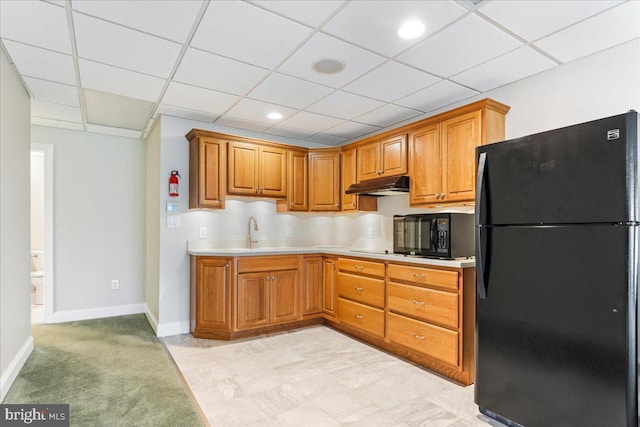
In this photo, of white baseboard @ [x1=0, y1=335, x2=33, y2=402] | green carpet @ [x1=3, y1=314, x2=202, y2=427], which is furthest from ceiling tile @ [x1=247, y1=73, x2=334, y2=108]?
white baseboard @ [x1=0, y1=335, x2=33, y2=402]

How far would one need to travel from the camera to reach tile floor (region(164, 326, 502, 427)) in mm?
2211

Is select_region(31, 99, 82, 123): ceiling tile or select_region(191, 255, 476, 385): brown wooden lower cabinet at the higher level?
select_region(31, 99, 82, 123): ceiling tile

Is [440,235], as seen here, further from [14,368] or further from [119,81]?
[14,368]

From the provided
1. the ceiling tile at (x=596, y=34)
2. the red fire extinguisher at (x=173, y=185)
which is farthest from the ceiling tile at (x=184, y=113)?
the ceiling tile at (x=596, y=34)

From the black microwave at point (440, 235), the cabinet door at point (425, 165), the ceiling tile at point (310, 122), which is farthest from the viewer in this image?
the ceiling tile at point (310, 122)

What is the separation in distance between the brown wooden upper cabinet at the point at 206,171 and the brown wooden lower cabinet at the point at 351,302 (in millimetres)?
651

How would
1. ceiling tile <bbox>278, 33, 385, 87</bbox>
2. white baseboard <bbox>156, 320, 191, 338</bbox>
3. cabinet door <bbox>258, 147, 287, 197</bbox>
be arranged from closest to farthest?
1. ceiling tile <bbox>278, 33, 385, 87</bbox>
2. white baseboard <bbox>156, 320, 191, 338</bbox>
3. cabinet door <bbox>258, 147, 287, 197</bbox>

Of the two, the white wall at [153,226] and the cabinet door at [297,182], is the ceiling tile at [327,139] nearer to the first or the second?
the cabinet door at [297,182]

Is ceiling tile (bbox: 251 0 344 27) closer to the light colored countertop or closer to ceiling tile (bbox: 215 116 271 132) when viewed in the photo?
the light colored countertop

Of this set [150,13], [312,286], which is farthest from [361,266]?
[150,13]

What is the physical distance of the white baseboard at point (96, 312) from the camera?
436 centimetres

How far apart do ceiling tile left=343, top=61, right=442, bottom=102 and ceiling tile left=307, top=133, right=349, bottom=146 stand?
149 centimetres

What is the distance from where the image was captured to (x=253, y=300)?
3.74 metres

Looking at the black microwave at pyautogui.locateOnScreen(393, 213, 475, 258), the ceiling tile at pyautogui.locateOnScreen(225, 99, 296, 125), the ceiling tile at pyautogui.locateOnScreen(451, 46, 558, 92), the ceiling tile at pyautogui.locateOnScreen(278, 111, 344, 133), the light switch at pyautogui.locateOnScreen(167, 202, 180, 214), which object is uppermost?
the ceiling tile at pyautogui.locateOnScreen(451, 46, 558, 92)
